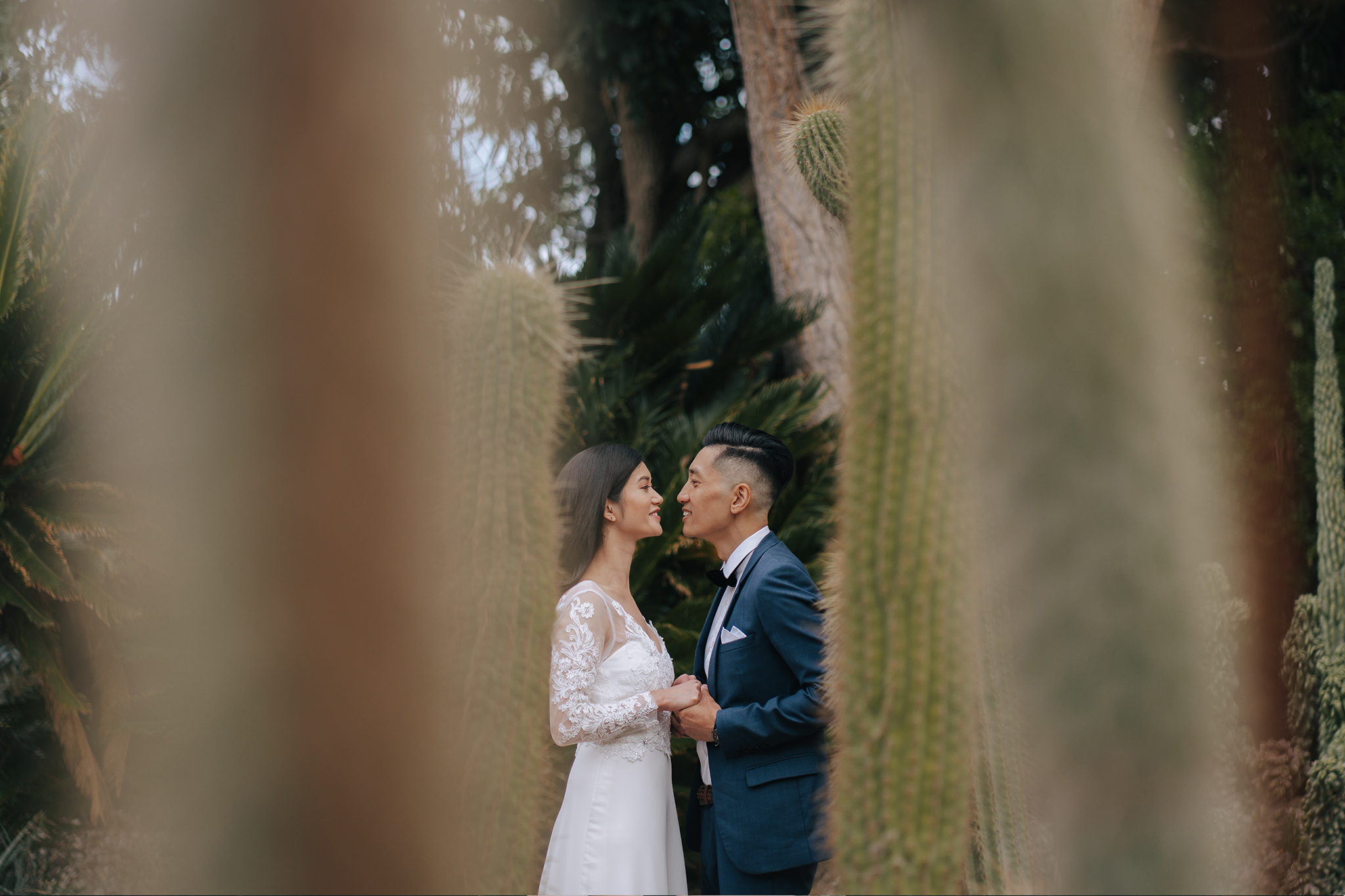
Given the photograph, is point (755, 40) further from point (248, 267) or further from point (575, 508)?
point (248, 267)

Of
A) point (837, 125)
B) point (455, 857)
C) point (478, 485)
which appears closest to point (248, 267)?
point (455, 857)

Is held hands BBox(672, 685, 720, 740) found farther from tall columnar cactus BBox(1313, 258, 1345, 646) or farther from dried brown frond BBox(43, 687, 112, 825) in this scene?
tall columnar cactus BBox(1313, 258, 1345, 646)

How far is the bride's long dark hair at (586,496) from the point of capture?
287 centimetres

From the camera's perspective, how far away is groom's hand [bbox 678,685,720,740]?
97.6 inches

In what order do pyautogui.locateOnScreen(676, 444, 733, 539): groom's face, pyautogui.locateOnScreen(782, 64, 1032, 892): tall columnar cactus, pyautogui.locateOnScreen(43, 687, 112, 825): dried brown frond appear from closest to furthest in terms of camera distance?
pyautogui.locateOnScreen(782, 64, 1032, 892): tall columnar cactus, pyautogui.locateOnScreen(676, 444, 733, 539): groom's face, pyautogui.locateOnScreen(43, 687, 112, 825): dried brown frond

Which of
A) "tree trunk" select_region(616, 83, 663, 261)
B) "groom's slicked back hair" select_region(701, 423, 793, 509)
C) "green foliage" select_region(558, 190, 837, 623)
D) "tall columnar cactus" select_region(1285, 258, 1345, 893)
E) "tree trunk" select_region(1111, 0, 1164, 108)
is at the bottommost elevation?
"tall columnar cactus" select_region(1285, 258, 1345, 893)

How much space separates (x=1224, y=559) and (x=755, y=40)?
5.13 m

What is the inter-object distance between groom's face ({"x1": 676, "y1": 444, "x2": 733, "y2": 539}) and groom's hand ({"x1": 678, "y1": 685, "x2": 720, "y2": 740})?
20.8 inches

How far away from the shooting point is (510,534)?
1656 millimetres

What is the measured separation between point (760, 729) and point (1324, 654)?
3829mm

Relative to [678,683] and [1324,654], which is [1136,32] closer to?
[1324,654]

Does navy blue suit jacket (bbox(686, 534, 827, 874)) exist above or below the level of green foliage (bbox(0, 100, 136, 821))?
below

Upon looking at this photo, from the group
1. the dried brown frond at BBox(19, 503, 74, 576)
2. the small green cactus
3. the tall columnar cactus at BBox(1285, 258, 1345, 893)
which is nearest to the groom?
the small green cactus

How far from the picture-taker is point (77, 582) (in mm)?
3773
